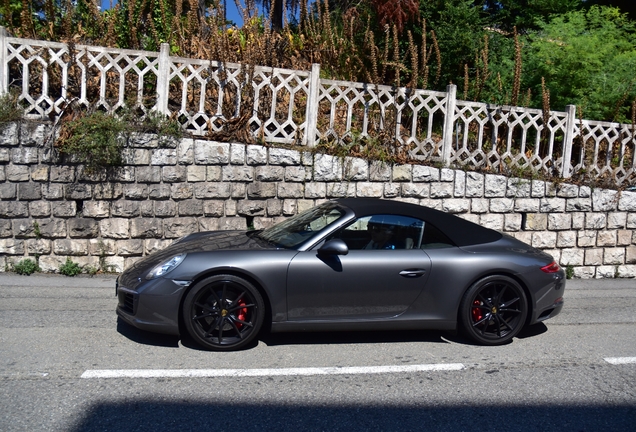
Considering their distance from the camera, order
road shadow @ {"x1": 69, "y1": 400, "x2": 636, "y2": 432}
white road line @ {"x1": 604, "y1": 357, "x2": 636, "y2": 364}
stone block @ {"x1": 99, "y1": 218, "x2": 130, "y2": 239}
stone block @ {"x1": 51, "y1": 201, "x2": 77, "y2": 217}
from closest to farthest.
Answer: road shadow @ {"x1": 69, "y1": 400, "x2": 636, "y2": 432} → white road line @ {"x1": 604, "y1": 357, "x2": 636, "y2": 364} → stone block @ {"x1": 51, "y1": 201, "x2": 77, "y2": 217} → stone block @ {"x1": 99, "y1": 218, "x2": 130, "y2": 239}

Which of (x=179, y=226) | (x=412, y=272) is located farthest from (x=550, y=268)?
(x=179, y=226)

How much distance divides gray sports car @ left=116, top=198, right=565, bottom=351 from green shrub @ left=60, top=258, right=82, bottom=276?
3035 millimetres

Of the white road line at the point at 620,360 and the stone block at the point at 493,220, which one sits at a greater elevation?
the stone block at the point at 493,220

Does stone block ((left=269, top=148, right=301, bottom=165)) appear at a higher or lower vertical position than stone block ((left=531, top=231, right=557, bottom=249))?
higher

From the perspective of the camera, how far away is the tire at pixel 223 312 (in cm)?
499

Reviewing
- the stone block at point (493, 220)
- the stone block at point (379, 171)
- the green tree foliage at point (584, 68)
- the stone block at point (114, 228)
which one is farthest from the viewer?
the green tree foliage at point (584, 68)

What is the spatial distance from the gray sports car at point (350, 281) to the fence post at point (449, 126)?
3461 millimetres

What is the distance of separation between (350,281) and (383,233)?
64cm

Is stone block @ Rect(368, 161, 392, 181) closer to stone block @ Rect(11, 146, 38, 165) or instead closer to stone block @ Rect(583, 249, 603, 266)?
stone block @ Rect(583, 249, 603, 266)

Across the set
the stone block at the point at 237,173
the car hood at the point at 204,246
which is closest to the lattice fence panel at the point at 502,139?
the stone block at the point at 237,173

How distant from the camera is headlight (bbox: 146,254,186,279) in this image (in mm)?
5061

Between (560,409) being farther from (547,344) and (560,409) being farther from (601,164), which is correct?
(601,164)

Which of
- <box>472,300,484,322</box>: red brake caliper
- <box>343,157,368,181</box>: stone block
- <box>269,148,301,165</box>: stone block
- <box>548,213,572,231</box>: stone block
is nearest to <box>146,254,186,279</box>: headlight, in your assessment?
<box>472,300,484,322</box>: red brake caliper

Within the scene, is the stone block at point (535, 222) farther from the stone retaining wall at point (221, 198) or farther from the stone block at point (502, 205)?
the stone block at point (502, 205)
